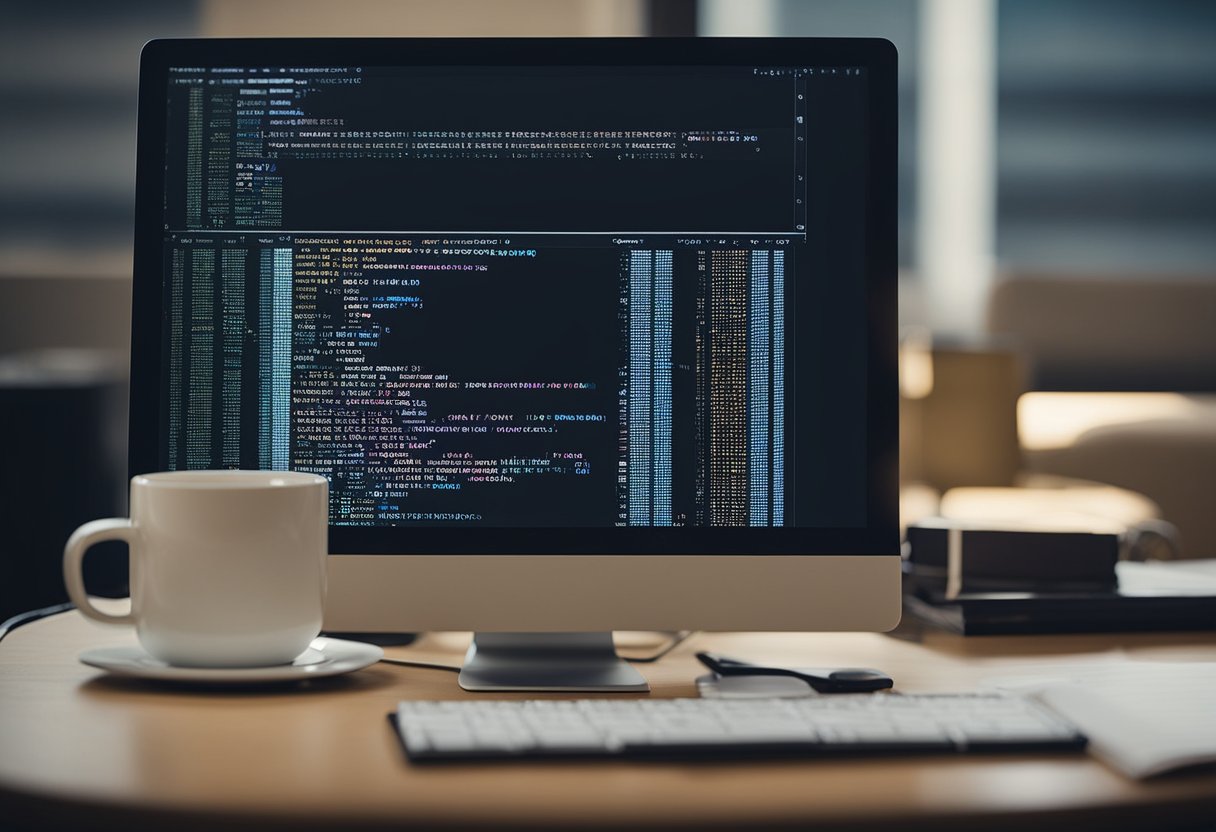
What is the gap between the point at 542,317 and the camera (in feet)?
2.84

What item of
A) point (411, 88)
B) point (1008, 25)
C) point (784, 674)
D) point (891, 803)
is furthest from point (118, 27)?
point (891, 803)

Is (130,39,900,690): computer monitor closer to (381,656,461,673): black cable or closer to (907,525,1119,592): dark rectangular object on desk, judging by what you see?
(381,656,461,673): black cable

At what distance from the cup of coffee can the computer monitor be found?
0.27 feet

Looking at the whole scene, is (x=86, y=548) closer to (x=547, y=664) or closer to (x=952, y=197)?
(x=547, y=664)

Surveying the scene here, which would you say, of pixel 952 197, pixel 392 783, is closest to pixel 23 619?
pixel 392 783

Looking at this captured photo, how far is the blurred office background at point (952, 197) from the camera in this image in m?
3.09

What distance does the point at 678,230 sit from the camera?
0.87m

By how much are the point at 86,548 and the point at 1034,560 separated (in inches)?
29.3

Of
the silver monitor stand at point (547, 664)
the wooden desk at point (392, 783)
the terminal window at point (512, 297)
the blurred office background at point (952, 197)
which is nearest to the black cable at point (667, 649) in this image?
the silver monitor stand at point (547, 664)

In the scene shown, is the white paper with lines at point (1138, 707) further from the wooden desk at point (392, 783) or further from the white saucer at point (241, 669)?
the white saucer at point (241, 669)

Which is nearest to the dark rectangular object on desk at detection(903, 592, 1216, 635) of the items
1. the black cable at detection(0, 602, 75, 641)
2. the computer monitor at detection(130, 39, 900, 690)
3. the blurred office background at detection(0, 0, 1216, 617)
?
the computer monitor at detection(130, 39, 900, 690)

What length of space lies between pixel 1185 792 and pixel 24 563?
8.69 feet

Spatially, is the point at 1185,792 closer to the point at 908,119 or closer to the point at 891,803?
the point at 891,803

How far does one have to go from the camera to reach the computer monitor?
2.81ft
